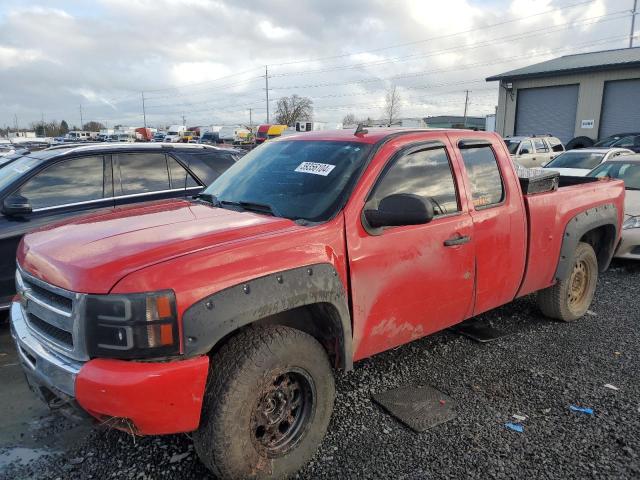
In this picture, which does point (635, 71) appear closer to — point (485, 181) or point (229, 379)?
point (485, 181)

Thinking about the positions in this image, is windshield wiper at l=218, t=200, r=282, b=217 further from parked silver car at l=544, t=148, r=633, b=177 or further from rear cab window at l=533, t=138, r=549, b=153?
rear cab window at l=533, t=138, r=549, b=153

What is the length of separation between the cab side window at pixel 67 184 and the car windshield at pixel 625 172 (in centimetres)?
732

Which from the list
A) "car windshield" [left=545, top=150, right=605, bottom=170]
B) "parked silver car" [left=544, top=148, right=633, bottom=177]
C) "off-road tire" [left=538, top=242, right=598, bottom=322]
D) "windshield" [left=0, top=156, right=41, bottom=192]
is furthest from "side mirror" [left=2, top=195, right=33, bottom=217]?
"car windshield" [left=545, top=150, right=605, bottom=170]

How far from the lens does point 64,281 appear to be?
2.34 meters

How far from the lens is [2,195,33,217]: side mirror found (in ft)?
15.1

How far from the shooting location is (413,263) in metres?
3.20

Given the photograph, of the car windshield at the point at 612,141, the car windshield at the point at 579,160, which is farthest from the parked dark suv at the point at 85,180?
the car windshield at the point at 612,141

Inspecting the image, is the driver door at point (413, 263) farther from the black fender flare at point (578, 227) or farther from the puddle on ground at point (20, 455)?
the puddle on ground at point (20, 455)

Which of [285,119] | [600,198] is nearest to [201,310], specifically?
[600,198]

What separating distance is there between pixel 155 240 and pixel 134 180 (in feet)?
11.0

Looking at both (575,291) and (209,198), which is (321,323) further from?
(575,291)

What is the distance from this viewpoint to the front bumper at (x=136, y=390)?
7.07 feet

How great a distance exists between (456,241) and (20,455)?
119 inches

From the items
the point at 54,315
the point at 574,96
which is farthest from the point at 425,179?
the point at 574,96
